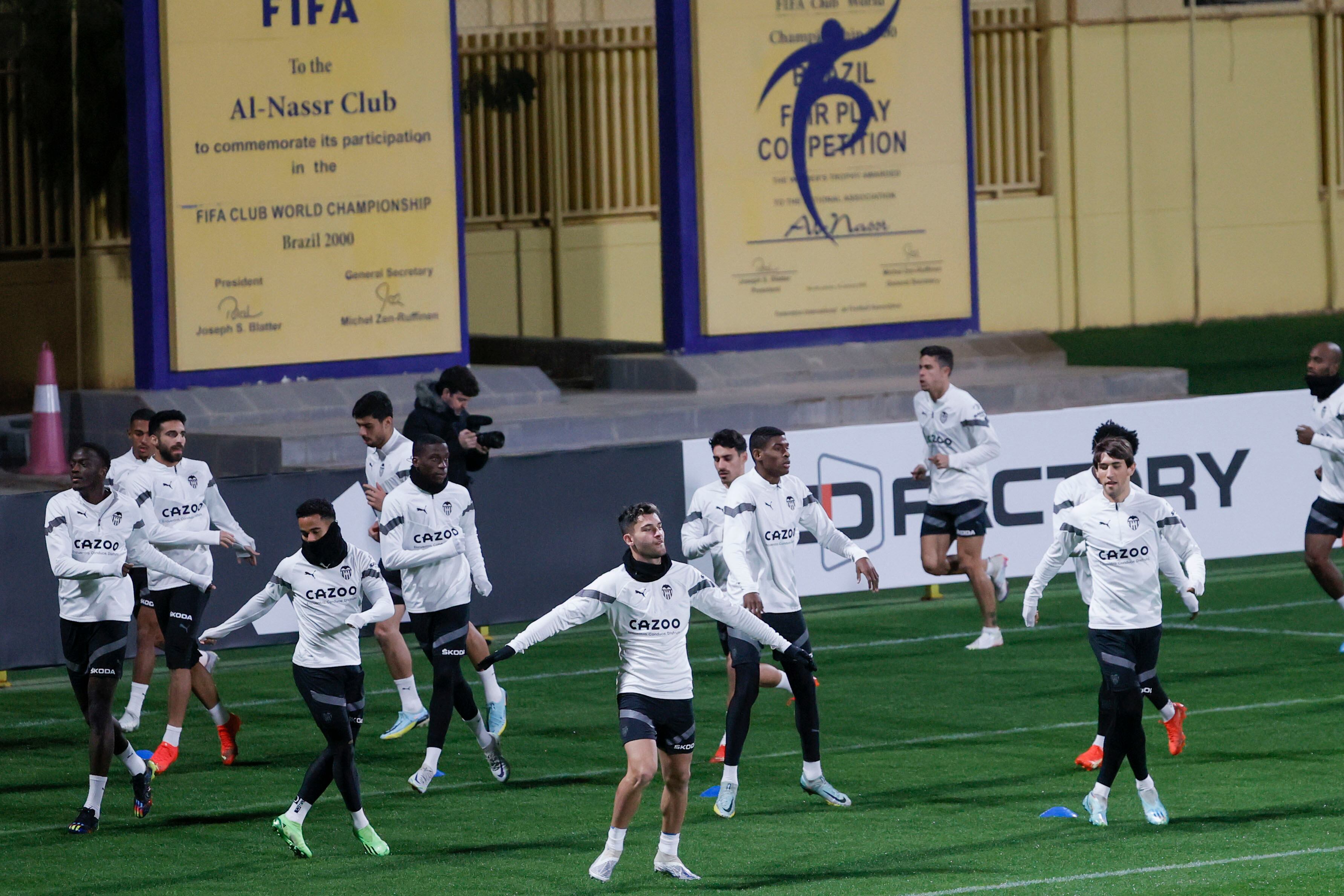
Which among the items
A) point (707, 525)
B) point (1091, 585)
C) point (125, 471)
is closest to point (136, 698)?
point (125, 471)

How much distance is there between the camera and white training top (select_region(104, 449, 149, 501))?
12.9m

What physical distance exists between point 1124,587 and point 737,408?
35.2 feet

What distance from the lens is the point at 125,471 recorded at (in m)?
13.1

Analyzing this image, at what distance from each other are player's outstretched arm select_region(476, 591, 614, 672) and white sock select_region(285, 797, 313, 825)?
1194mm

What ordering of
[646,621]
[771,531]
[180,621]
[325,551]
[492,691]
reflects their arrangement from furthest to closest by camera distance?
[492,691]
[180,621]
[771,531]
[325,551]
[646,621]

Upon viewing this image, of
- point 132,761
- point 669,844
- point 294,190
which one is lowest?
point 669,844

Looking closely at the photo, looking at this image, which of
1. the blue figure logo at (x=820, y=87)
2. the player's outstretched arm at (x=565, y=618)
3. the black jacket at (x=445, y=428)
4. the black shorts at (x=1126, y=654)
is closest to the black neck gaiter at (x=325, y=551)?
the player's outstretched arm at (x=565, y=618)

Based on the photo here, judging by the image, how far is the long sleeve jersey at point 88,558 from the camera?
36.8 feet

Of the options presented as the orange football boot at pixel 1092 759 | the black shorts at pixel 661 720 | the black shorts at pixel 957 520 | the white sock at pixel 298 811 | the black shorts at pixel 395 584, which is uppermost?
the black shorts at pixel 957 520

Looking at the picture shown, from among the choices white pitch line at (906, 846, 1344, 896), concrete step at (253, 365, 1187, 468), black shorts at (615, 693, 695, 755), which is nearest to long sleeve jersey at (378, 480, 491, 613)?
black shorts at (615, 693, 695, 755)
